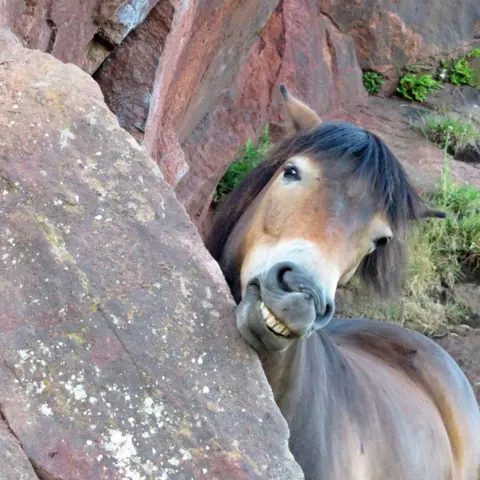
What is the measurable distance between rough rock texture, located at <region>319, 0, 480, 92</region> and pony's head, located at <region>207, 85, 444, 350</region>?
554 centimetres

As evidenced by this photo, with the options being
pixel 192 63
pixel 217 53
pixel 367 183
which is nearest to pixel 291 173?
pixel 367 183

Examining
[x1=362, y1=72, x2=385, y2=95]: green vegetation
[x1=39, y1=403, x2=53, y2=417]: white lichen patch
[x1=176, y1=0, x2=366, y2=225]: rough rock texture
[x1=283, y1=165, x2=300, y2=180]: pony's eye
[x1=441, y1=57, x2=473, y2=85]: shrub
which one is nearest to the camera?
[x1=39, y1=403, x2=53, y2=417]: white lichen patch

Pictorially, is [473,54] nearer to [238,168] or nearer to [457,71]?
[457,71]

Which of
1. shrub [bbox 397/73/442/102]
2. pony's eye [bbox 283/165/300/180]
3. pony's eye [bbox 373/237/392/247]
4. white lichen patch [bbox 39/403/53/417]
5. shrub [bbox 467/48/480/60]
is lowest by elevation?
shrub [bbox 397/73/442/102]

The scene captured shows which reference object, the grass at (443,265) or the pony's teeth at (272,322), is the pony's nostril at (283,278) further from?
the grass at (443,265)

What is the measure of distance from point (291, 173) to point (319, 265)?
439 millimetres

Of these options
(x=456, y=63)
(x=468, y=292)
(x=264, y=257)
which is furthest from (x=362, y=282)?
(x=456, y=63)

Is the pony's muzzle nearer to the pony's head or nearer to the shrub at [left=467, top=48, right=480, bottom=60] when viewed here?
the pony's head

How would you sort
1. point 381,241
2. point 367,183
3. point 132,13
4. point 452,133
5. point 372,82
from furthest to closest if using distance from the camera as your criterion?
point 372,82, point 452,133, point 132,13, point 381,241, point 367,183

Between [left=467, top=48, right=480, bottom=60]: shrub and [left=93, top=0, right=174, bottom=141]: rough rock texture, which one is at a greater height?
[left=93, top=0, right=174, bottom=141]: rough rock texture

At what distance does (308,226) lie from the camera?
2.30 metres

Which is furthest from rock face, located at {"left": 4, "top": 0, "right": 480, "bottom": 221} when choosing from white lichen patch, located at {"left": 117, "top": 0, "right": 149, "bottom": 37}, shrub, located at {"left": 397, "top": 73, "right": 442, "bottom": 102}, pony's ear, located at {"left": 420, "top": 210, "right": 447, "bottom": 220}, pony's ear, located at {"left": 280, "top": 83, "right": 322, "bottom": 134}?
pony's ear, located at {"left": 420, "top": 210, "right": 447, "bottom": 220}

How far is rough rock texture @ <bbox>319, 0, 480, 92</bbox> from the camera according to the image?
8148 mm

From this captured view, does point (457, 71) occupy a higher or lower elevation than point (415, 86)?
higher
